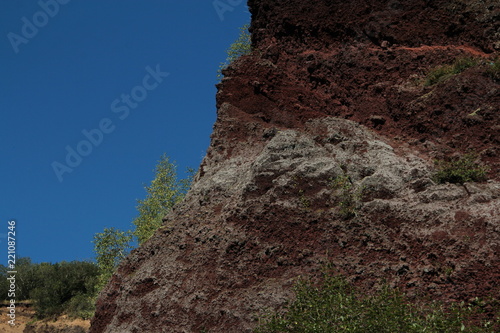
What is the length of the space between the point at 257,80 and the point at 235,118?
182 centimetres

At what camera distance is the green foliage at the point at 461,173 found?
46.6ft

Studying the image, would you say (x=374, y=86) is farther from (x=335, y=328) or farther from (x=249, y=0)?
(x=335, y=328)

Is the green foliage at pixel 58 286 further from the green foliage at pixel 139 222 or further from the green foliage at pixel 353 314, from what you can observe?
the green foliage at pixel 353 314

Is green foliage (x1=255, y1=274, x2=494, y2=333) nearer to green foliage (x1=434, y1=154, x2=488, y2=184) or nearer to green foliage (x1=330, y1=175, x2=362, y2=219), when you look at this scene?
green foliage (x1=330, y1=175, x2=362, y2=219)

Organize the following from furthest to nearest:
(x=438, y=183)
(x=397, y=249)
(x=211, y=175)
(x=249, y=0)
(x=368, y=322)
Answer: (x=249, y=0) < (x=211, y=175) < (x=438, y=183) < (x=397, y=249) < (x=368, y=322)

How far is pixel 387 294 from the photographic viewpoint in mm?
11609

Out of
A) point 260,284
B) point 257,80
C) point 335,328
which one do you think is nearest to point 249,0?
point 257,80

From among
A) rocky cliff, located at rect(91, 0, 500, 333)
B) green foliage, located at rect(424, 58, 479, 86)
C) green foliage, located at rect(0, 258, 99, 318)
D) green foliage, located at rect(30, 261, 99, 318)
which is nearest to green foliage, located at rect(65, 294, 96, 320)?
green foliage, located at rect(0, 258, 99, 318)

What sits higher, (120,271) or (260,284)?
(120,271)

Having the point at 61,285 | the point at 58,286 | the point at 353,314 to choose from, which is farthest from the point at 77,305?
the point at 353,314

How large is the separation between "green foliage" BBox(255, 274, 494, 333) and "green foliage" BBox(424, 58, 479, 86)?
8800mm

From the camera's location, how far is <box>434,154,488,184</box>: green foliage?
1420cm

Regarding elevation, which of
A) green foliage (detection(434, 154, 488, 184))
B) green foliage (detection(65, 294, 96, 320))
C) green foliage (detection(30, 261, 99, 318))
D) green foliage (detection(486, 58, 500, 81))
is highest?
green foliage (detection(30, 261, 99, 318))

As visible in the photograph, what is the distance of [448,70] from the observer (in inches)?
Answer: 723
